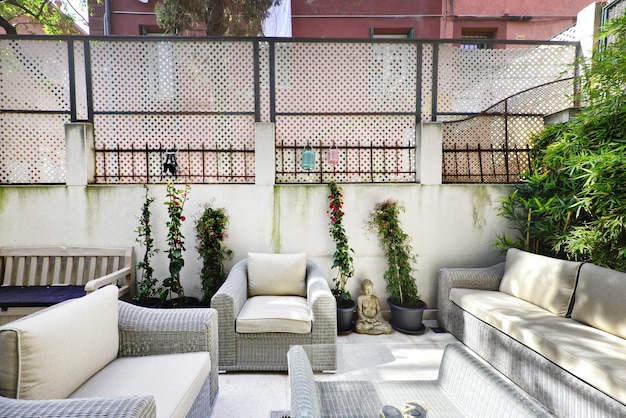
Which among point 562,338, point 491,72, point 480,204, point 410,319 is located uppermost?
point 491,72

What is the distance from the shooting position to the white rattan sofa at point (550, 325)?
6.41 ft

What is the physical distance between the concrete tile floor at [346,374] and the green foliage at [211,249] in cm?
104

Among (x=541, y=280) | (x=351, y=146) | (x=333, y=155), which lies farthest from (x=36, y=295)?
(x=541, y=280)

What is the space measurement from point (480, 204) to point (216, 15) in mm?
5376

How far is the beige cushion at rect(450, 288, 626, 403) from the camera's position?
1899mm

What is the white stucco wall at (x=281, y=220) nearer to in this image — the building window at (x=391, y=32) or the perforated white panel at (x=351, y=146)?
the perforated white panel at (x=351, y=146)

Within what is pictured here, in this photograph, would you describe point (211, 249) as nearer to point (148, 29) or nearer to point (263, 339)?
point (263, 339)

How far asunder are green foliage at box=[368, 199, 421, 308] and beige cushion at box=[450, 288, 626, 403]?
640 millimetres

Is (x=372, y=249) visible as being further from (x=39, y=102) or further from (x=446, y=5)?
(x=446, y=5)

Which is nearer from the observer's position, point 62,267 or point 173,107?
point 62,267

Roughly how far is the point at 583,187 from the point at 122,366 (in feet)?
12.9

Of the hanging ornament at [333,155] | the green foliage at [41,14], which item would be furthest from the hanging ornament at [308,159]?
the green foliage at [41,14]

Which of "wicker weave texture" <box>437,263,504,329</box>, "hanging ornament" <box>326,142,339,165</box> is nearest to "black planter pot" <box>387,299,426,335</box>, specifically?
"wicker weave texture" <box>437,263,504,329</box>

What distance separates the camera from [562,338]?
7.48 feet
